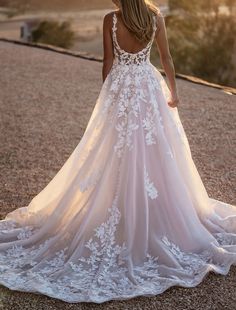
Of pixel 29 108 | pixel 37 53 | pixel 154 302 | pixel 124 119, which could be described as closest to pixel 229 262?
pixel 154 302

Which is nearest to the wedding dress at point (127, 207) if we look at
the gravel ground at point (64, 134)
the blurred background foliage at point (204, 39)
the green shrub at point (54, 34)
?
the gravel ground at point (64, 134)

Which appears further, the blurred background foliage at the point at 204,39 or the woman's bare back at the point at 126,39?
the blurred background foliage at the point at 204,39

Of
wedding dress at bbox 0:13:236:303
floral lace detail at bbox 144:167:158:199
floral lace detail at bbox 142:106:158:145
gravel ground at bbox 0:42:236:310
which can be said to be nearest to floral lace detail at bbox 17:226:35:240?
wedding dress at bbox 0:13:236:303

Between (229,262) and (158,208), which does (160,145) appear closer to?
(158,208)

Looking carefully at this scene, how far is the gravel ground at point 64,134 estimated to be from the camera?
348 cm

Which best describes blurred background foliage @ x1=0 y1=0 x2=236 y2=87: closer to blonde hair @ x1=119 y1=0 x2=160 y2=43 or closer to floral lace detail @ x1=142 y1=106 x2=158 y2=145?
floral lace detail @ x1=142 y1=106 x2=158 y2=145

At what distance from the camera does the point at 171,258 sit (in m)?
3.73

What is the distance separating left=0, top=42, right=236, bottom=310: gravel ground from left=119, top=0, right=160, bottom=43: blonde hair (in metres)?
1.47

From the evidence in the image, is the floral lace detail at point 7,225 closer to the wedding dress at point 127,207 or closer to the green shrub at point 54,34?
the wedding dress at point 127,207

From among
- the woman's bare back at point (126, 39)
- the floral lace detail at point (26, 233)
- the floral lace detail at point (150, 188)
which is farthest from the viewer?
the floral lace detail at point (26, 233)

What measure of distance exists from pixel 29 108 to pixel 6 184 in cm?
313

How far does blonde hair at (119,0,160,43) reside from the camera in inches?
141

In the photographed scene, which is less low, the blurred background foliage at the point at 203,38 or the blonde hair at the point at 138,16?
the blonde hair at the point at 138,16

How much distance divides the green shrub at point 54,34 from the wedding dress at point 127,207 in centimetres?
1443
